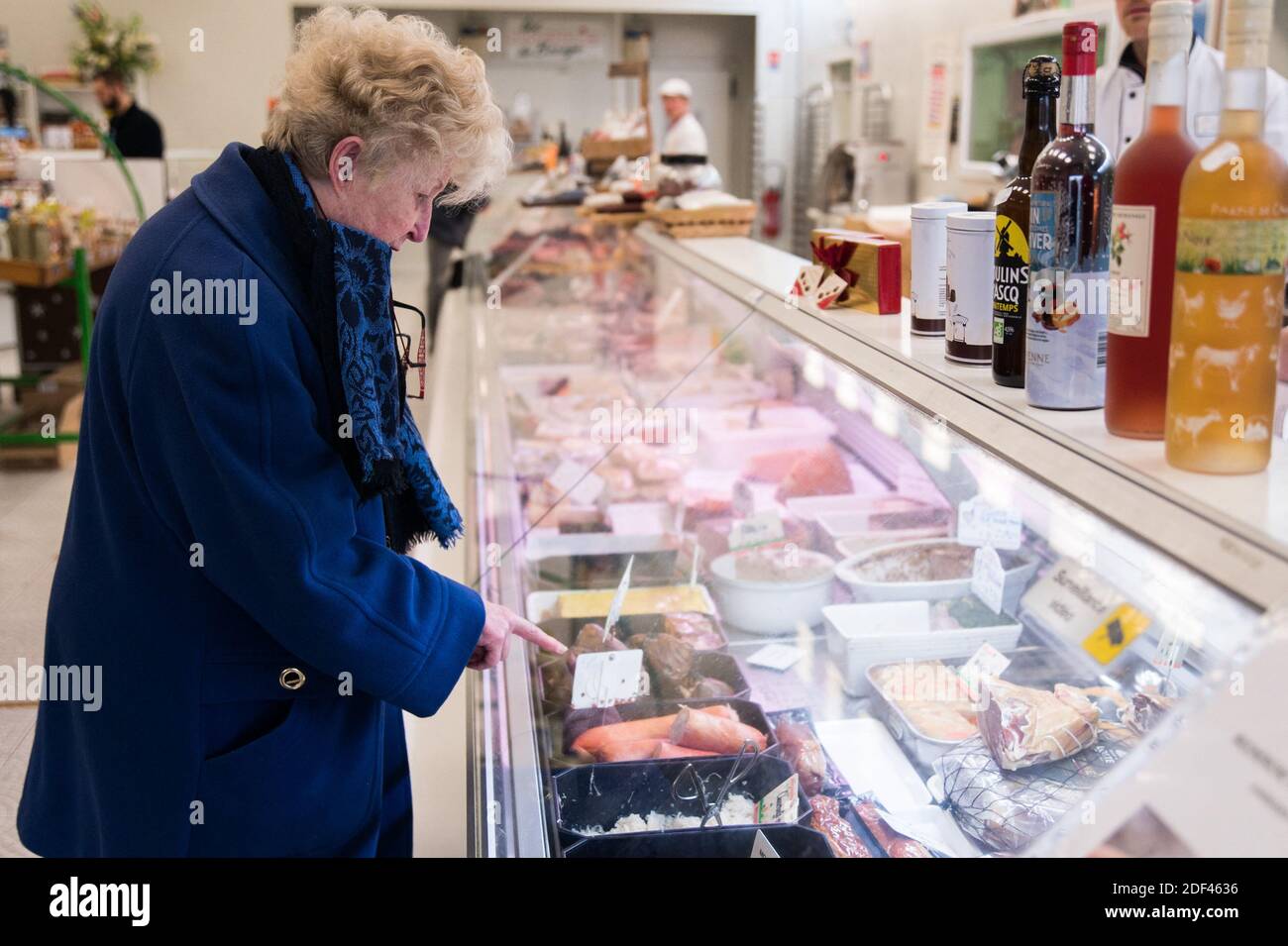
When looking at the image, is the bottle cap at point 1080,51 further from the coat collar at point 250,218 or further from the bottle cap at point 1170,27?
the coat collar at point 250,218

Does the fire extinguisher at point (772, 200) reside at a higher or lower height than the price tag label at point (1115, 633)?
higher

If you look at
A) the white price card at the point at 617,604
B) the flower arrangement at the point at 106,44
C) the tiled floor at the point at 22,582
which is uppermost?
the flower arrangement at the point at 106,44

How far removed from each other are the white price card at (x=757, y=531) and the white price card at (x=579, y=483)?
58 cm

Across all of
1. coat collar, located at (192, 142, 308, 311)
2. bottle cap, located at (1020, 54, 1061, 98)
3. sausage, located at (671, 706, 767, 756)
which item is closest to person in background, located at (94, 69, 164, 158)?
coat collar, located at (192, 142, 308, 311)

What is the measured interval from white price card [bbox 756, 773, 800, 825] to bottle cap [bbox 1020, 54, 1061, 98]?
Answer: 38.6 inches

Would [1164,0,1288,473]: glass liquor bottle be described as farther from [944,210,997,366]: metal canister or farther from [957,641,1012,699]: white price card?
[957,641,1012,699]: white price card

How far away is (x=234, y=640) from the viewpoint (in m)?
1.47

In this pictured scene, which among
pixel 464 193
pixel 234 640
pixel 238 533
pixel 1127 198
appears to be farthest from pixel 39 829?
pixel 1127 198

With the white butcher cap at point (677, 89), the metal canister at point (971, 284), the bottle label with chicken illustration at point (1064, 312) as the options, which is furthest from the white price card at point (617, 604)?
the white butcher cap at point (677, 89)

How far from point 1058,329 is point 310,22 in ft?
3.30

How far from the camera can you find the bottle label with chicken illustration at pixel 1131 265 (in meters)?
0.99

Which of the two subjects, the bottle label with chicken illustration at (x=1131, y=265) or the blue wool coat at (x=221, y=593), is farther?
the blue wool coat at (x=221, y=593)
